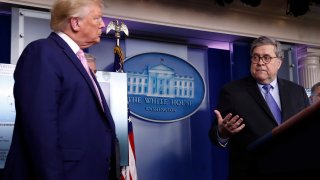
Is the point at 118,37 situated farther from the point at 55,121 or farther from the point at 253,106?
the point at 55,121

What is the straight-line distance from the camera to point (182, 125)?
4.51m

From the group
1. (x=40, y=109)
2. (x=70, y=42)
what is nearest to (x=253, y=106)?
(x=70, y=42)

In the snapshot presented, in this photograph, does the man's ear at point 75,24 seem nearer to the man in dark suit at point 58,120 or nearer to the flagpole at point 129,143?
the man in dark suit at point 58,120

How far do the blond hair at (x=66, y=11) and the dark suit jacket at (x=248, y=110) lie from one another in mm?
1005

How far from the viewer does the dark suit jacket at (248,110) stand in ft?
7.32

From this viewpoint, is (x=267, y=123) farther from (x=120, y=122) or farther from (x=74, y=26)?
(x=120, y=122)

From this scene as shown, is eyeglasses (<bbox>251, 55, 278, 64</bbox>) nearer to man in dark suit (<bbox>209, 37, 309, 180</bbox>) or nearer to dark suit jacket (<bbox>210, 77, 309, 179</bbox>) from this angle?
man in dark suit (<bbox>209, 37, 309, 180</bbox>)

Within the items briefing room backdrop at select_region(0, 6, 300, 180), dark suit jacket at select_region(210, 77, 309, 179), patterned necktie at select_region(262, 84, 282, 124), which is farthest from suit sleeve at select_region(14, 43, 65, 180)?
briefing room backdrop at select_region(0, 6, 300, 180)

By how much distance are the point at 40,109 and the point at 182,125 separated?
3.09 metres

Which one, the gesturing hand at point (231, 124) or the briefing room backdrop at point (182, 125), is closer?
the gesturing hand at point (231, 124)

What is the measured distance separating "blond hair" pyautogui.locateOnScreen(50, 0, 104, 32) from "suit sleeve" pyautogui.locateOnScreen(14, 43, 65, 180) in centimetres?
22

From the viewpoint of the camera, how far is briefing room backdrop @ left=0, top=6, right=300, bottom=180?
4.22m

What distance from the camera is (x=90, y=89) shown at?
1660 mm

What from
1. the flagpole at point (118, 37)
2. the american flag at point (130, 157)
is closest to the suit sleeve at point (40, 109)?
the american flag at point (130, 157)
